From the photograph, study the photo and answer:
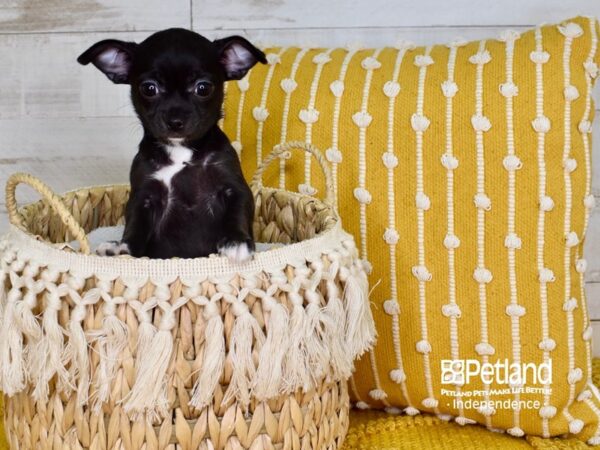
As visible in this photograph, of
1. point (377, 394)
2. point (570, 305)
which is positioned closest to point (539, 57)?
point (570, 305)

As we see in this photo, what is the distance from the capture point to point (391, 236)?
113 cm

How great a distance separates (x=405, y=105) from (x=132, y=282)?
535mm

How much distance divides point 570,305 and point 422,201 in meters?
0.27

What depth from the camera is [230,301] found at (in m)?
0.81

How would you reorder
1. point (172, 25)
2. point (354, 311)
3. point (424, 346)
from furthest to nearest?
point (172, 25)
point (424, 346)
point (354, 311)

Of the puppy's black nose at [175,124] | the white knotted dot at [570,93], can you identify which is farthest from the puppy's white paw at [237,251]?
the white knotted dot at [570,93]

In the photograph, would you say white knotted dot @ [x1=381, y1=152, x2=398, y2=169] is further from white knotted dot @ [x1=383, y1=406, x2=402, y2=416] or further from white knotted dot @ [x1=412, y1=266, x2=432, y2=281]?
white knotted dot @ [x1=383, y1=406, x2=402, y2=416]

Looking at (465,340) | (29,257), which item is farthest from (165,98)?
(465,340)

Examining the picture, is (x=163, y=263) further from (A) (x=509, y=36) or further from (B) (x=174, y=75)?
(A) (x=509, y=36)

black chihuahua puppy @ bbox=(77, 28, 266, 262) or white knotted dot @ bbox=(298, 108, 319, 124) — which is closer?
black chihuahua puppy @ bbox=(77, 28, 266, 262)

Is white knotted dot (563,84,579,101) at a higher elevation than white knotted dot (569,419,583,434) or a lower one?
higher

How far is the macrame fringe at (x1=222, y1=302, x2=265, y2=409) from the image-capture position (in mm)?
812

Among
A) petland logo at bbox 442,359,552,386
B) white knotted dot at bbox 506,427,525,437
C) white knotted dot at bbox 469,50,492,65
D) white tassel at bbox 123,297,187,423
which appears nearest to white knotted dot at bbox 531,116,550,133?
white knotted dot at bbox 469,50,492,65

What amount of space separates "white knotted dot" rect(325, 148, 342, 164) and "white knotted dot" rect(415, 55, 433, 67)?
0.61ft
